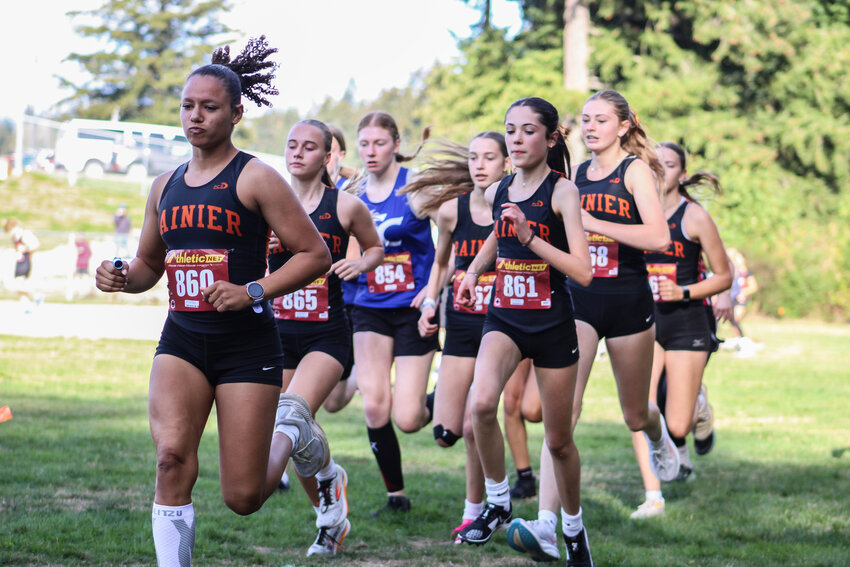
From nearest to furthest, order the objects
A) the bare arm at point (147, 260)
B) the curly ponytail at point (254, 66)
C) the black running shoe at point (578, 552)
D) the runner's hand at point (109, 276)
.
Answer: the runner's hand at point (109, 276), the bare arm at point (147, 260), the curly ponytail at point (254, 66), the black running shoe at point (578, 552)

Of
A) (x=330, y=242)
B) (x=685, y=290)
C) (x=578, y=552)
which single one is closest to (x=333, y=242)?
(x=330, y=242)

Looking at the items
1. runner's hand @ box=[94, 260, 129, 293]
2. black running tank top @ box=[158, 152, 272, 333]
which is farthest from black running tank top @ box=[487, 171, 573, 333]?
runner's hand @ box=[94, 260, 129, 293]

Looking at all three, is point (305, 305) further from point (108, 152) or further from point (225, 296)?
point (108, 152)

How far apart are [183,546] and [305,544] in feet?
5.99

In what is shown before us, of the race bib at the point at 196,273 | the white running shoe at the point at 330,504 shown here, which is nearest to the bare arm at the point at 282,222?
the race bib at the point at 196,273

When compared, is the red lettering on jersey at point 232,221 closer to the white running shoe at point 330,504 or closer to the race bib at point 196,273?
the race bib at point 196,273

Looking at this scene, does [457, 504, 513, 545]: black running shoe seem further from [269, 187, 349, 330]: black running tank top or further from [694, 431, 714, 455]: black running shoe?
[694, 431, 714, 455]: black running shoe

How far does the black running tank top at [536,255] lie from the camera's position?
491 centimetres

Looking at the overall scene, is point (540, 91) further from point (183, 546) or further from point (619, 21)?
point (183, 546)

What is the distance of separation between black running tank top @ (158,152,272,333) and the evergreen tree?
172ft

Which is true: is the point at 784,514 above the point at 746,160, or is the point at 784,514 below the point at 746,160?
below

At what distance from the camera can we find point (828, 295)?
1113 inches

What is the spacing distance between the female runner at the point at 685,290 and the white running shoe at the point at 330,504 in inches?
101

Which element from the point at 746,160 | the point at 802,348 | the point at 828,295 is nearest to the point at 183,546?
the point at 802,348
